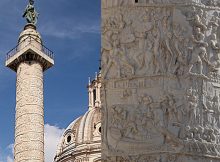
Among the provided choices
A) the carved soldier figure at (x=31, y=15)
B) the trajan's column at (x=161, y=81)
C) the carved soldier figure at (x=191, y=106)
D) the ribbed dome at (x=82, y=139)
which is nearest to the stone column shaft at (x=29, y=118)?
the carved soldier figure at (x=31, y=15)

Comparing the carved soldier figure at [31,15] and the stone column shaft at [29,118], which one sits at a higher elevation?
the carved soldier figure at [31,15]

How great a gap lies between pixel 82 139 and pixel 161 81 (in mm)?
37387

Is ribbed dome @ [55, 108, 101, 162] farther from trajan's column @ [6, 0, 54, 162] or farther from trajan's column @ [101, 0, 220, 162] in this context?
trajan's column @ [101, 0, 220, 162]

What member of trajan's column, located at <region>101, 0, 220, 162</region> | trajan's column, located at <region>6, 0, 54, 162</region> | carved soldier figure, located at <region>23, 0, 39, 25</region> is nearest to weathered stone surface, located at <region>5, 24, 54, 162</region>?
trajan's column, located at <region>6, 0, 54, 162</region>

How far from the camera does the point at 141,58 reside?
4.96 m

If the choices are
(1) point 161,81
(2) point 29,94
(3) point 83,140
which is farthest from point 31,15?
(1) point 161,81

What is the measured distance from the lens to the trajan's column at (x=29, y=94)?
24.1 metres

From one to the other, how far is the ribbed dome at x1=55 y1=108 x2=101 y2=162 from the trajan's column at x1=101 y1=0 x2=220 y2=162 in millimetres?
35435

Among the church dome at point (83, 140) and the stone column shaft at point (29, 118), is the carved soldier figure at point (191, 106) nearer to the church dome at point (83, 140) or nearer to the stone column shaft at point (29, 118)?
the stone column shaft at point (29, 118)

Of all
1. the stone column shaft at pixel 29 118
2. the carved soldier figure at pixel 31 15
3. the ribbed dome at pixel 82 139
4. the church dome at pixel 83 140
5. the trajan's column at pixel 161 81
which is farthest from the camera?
the ribbed dome at pixel 82 139

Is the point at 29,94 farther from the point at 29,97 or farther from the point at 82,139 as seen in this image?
the point at 82,139

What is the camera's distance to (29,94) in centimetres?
2467

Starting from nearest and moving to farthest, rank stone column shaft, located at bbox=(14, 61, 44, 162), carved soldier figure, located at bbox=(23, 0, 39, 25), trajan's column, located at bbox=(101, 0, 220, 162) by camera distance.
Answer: trajan's column, located at bbox=(101, 0, 220, 162), stone column shaft, located at bbox=(14, 61, 44, 162), carved soldier figure, located at bbox=(23, 0, 39, 25)

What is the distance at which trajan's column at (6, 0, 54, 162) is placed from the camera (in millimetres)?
24125
